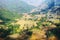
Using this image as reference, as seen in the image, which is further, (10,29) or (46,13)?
(46,13)

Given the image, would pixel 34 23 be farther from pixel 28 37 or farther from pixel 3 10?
pixel 3 10

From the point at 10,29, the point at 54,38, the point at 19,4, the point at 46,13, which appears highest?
the point at 19,4

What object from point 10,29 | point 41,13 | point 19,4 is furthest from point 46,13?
point 10,29

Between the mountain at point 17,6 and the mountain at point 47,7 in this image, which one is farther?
the mountain at point 47,7

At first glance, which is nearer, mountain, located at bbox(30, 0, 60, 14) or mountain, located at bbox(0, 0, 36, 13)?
mountain, located at bbox(0, 0, 36, 13)

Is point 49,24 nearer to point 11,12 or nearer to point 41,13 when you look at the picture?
point 41,13

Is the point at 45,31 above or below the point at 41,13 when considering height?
below

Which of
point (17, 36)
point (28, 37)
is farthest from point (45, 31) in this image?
point (17, 36)
